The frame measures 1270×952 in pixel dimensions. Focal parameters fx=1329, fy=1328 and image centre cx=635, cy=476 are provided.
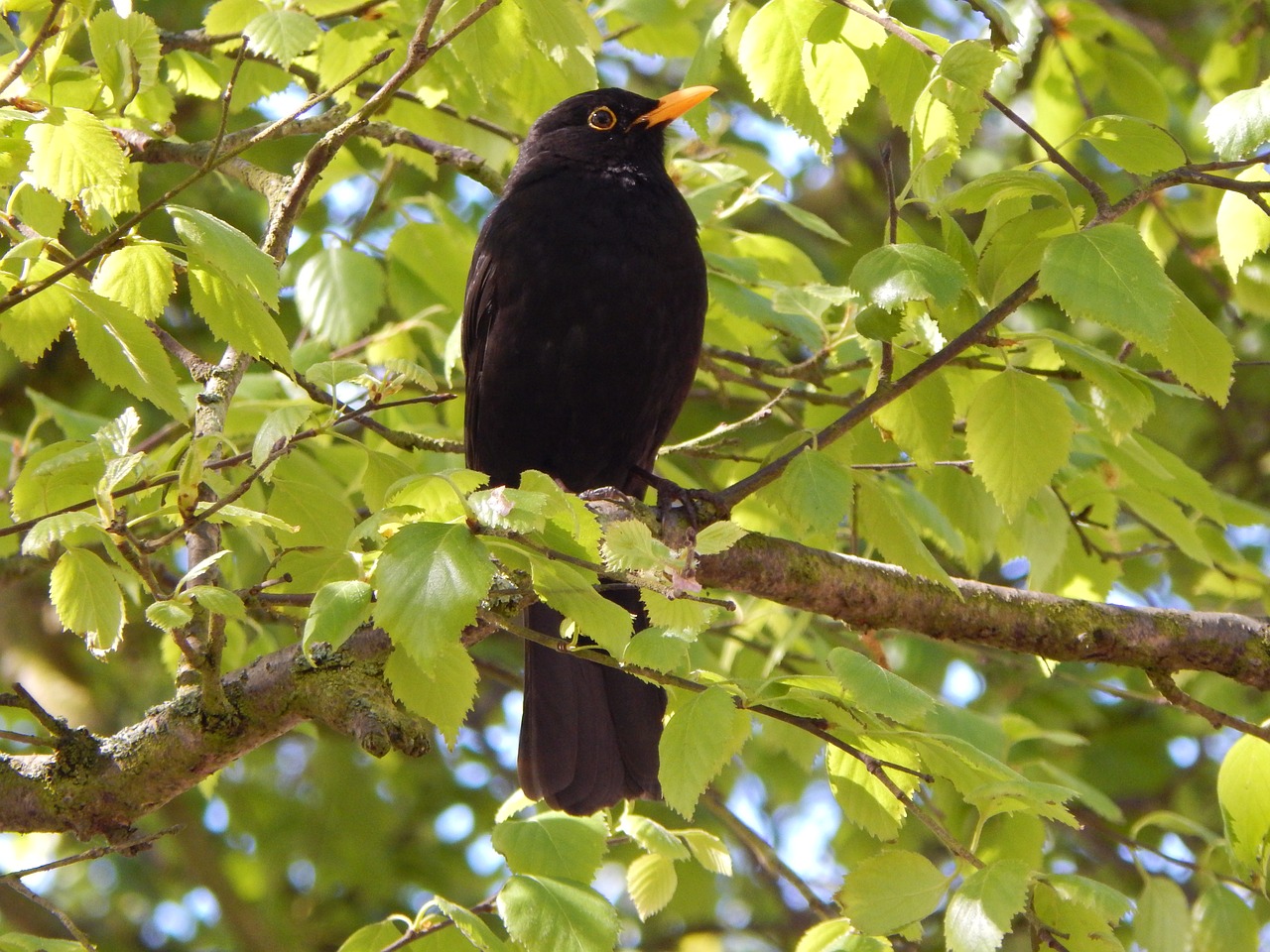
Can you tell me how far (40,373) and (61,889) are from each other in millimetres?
3285

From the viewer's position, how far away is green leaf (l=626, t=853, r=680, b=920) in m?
2.65

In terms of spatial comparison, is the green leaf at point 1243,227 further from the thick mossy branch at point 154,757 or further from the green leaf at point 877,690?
the thick mossy branch at point 154,757

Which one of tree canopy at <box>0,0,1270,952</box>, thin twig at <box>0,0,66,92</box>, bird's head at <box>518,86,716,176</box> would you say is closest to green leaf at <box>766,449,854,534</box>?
tree canopy at <box>0,0,1270,952</box>

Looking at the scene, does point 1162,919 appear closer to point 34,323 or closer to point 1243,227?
point 1243,227

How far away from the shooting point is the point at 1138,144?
6.87 feet

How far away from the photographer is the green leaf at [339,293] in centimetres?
340

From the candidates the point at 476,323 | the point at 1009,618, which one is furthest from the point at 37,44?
the point at 1009,618

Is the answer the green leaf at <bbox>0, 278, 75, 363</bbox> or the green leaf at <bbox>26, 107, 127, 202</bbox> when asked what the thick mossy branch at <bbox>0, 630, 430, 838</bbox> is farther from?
the green leaf at <bbox>26, 107, 127, 202</bbox>

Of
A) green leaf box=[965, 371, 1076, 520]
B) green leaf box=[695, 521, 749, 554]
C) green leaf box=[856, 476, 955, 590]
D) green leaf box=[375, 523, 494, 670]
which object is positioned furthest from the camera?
green leaf box=[856, 476, 955, 590]

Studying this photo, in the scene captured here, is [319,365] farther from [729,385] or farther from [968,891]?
[729,385]

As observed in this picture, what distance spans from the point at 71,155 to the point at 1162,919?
2349 millimetres

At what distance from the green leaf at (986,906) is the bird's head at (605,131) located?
2.62 meters

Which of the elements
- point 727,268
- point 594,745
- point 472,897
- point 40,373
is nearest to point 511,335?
point 727,268

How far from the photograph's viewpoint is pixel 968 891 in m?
1.76
